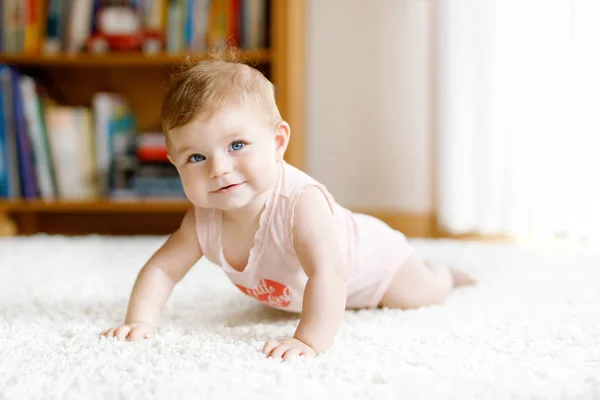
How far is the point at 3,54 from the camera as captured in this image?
2016mm

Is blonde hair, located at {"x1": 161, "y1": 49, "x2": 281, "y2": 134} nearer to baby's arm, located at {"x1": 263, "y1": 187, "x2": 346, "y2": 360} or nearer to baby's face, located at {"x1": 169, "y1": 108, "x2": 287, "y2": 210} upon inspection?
baby's face, located at {"x1": 169, "y1": 108, "x2": 287, "y2": 210}

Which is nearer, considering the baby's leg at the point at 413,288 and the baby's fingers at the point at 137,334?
the baby's fingers at the point at 137,334

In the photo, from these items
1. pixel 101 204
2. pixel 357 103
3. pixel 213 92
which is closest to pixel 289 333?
pixel 213 92

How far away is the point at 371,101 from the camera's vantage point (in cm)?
226

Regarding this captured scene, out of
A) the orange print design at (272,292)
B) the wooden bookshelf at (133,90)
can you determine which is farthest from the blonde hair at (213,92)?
the wooden bookshelf at (133,90)

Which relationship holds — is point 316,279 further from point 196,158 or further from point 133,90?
point 133,90

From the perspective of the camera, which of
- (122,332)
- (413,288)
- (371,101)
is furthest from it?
(371,101)

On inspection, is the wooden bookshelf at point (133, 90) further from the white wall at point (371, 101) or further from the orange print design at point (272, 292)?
the orange print design at point (272, 292)

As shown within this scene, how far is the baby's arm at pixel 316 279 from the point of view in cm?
75

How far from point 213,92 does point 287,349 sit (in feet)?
0.98

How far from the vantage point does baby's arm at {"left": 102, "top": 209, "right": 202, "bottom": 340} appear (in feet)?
2.84

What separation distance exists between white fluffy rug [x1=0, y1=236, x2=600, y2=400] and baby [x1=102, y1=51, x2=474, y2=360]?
38 millimetres

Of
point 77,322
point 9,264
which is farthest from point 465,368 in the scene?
point 9,264

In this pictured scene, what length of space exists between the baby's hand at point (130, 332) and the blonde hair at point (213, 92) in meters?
0.25
